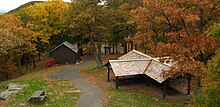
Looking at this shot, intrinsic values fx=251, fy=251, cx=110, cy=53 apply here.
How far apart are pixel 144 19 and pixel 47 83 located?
15.2 meters

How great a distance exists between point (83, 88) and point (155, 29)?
10262 mm

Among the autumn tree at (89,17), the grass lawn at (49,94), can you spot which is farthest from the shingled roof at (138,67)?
the autumn tree at (89,17)

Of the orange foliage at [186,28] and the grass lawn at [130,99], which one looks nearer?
the orange foliage at [186,28]

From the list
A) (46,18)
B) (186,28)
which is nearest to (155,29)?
(186,28)

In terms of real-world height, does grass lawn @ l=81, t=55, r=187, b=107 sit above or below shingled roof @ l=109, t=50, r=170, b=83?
below

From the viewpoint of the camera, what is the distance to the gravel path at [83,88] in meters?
22.7

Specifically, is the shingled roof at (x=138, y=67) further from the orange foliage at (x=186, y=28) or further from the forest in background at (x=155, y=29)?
the orange foliage at (x=186, y=28)

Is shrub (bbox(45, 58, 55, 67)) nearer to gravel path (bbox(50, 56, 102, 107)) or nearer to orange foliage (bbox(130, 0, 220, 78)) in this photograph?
gravel path (bbox(50, 56, 102, 107))

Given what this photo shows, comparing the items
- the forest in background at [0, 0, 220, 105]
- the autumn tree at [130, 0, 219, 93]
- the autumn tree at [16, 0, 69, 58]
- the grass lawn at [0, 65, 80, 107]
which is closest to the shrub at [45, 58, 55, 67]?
the autumn tree at [16, 0, 69, 58]

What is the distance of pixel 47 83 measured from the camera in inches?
1194

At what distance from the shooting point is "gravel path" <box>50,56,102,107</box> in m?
22.7

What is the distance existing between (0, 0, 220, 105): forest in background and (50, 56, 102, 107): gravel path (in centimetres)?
548

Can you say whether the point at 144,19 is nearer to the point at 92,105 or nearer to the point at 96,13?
the point at 92,105

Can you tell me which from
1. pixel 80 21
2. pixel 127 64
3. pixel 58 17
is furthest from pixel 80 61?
pixel 127 64
